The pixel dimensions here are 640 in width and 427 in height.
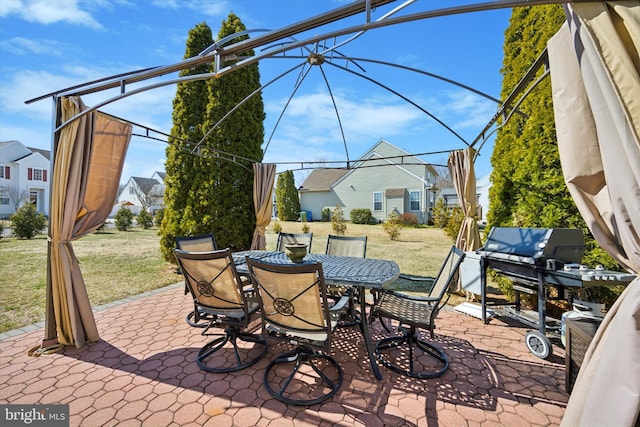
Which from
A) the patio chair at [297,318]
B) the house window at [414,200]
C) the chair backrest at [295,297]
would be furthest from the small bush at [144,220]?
the chair backrest at [295,297]

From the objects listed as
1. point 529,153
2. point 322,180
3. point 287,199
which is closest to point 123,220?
point 287,199

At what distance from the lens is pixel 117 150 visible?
13.1 ft

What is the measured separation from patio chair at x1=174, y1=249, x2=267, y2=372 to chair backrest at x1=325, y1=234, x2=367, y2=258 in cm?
224

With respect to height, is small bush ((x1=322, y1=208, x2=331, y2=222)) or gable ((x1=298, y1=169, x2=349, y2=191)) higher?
gable ((x1=298, y1=169, x2=349, y2=191))

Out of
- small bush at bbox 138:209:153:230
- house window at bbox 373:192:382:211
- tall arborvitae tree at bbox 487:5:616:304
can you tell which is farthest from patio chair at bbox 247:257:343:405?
small bush at bbox 138:209:153:230

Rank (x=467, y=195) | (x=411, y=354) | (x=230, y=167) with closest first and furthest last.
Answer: (x=411, y=354)
(x=467, y=195)
(x=230, y=167)

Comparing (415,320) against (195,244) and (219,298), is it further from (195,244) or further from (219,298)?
(195,244)

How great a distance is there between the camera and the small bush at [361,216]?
20500 millimetres

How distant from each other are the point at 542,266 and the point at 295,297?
3.05 metres

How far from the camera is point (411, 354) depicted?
9.45ft

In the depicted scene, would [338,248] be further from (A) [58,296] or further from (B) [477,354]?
(A) [58,296]

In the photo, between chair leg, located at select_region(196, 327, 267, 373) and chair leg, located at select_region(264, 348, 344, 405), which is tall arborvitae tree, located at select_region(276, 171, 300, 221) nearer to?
chair leg, located at select_region(196, 327, 267, 373)

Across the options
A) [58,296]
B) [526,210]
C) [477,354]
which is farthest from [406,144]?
[58,296]

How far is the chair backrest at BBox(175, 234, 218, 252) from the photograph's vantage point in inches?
174
